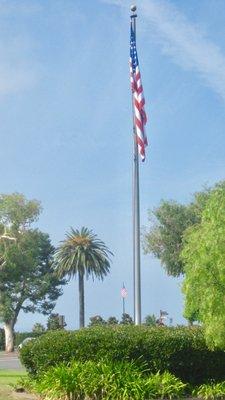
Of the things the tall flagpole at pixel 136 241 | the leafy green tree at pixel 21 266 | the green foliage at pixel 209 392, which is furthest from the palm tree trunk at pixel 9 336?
the green foliage at pixel 209 392

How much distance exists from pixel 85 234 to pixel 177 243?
17.5m

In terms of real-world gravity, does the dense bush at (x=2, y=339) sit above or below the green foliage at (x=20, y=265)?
below

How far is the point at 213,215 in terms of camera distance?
19.6 meters

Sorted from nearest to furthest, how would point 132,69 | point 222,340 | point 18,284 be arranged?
1. point 222,340
2. point 132,69
3. point 18,284

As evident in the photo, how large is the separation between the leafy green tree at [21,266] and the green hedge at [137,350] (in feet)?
166

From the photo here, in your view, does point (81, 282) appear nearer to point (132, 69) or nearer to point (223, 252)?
point (132, 69)

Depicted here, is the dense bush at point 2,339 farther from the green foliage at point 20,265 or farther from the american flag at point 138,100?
the american flag at point 138,100

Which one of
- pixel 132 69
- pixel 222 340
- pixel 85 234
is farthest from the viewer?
pixel 85 234

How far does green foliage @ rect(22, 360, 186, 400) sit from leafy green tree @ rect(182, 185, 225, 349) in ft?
5.09

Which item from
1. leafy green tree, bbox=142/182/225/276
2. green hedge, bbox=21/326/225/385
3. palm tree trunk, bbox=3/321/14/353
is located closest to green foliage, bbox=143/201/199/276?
leafy green tree, bbox=142/182/225/276

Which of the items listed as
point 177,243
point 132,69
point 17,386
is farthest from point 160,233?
point 17,386

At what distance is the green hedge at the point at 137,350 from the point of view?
19.4 meters

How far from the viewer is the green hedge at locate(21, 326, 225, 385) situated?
1939 cm

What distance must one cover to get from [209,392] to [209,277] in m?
2.82
